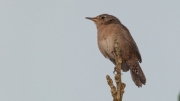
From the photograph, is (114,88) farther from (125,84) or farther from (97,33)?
(97,33)

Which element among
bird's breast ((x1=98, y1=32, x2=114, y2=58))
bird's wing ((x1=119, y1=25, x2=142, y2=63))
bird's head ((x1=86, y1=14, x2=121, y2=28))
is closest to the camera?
bird's breast ((x1=98, y1=32, x2=114, y2=58))

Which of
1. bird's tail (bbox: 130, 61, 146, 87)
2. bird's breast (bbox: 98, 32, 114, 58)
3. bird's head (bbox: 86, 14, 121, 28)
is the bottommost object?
bird's tail (bbox: 130, 61, 146, 87)

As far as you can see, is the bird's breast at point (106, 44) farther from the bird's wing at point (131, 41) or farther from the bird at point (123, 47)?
the bird's wing at point (131, 41)

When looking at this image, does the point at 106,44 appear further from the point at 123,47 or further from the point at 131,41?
the point at 131,41

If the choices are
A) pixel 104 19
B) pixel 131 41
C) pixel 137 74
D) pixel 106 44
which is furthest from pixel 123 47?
pixel 104 19

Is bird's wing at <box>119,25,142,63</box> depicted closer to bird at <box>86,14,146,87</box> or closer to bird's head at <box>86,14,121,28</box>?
bird at <box>86,14,146,87</box>

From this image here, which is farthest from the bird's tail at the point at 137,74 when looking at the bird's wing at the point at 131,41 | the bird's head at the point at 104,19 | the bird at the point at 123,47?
the bird's head at the point at 104,19

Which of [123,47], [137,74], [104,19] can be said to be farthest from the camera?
[104,19]

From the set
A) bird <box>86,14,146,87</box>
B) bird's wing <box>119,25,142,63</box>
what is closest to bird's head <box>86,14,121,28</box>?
bird <box>86,14,146,87</box>
